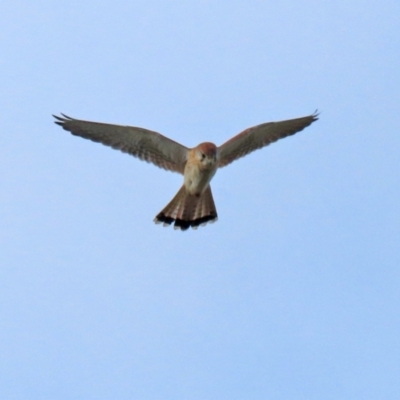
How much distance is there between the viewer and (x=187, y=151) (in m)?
13.7

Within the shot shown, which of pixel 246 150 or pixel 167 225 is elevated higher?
pixel 246 150

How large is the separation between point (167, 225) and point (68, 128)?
85.7 inches

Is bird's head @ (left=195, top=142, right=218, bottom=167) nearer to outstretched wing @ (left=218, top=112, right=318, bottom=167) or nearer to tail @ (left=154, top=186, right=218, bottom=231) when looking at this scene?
outstretched wing @ (left=218, top=112, right=318, bottom=167)

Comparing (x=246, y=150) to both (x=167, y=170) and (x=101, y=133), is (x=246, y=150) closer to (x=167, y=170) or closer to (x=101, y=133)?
(x=167, y=170)

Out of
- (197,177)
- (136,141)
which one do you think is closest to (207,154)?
(197,177)

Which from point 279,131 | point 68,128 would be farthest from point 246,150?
point 68,128

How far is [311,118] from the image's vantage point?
14250 millimetres

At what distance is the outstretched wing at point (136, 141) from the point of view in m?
13.2

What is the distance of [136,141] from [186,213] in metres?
1.38

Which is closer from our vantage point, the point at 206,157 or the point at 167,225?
the point at 206,157

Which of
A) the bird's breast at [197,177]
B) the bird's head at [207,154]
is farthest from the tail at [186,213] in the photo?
the bird's head at [207,154]

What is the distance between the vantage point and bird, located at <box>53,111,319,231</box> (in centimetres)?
1323

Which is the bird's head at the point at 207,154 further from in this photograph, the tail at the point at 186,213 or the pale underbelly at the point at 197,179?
the tail at the point at 186,213

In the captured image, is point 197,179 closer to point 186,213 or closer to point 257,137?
point 186,213
